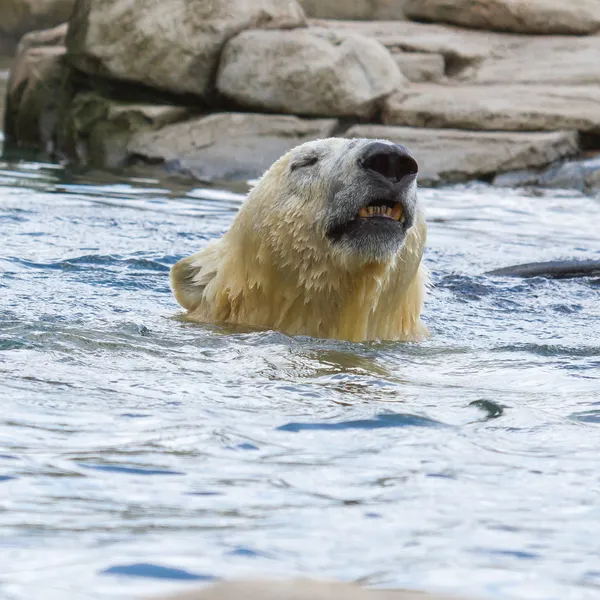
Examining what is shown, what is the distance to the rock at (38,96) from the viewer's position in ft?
39.2

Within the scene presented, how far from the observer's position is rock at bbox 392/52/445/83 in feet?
38.5

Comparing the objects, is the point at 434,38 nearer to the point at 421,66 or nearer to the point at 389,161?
the point at 421,66

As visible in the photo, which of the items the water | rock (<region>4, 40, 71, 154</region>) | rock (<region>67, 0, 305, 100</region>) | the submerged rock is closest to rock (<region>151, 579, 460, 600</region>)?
the water

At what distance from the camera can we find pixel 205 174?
10.2m

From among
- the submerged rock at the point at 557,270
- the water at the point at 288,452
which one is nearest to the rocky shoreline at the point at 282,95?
the submerged rock at the point at 557,270

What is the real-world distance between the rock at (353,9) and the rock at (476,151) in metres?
10.8

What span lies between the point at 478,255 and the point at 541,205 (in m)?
2.17

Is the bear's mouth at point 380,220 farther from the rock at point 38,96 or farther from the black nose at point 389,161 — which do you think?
the rock at point 38,96

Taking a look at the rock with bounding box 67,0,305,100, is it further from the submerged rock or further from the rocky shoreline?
the submerged rock

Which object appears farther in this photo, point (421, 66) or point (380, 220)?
point (421, 66)

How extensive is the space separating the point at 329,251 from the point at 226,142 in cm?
663

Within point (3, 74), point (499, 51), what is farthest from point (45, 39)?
point (3, 74)

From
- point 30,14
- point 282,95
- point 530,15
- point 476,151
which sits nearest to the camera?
point 476,151

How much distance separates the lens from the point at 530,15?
12.5m
